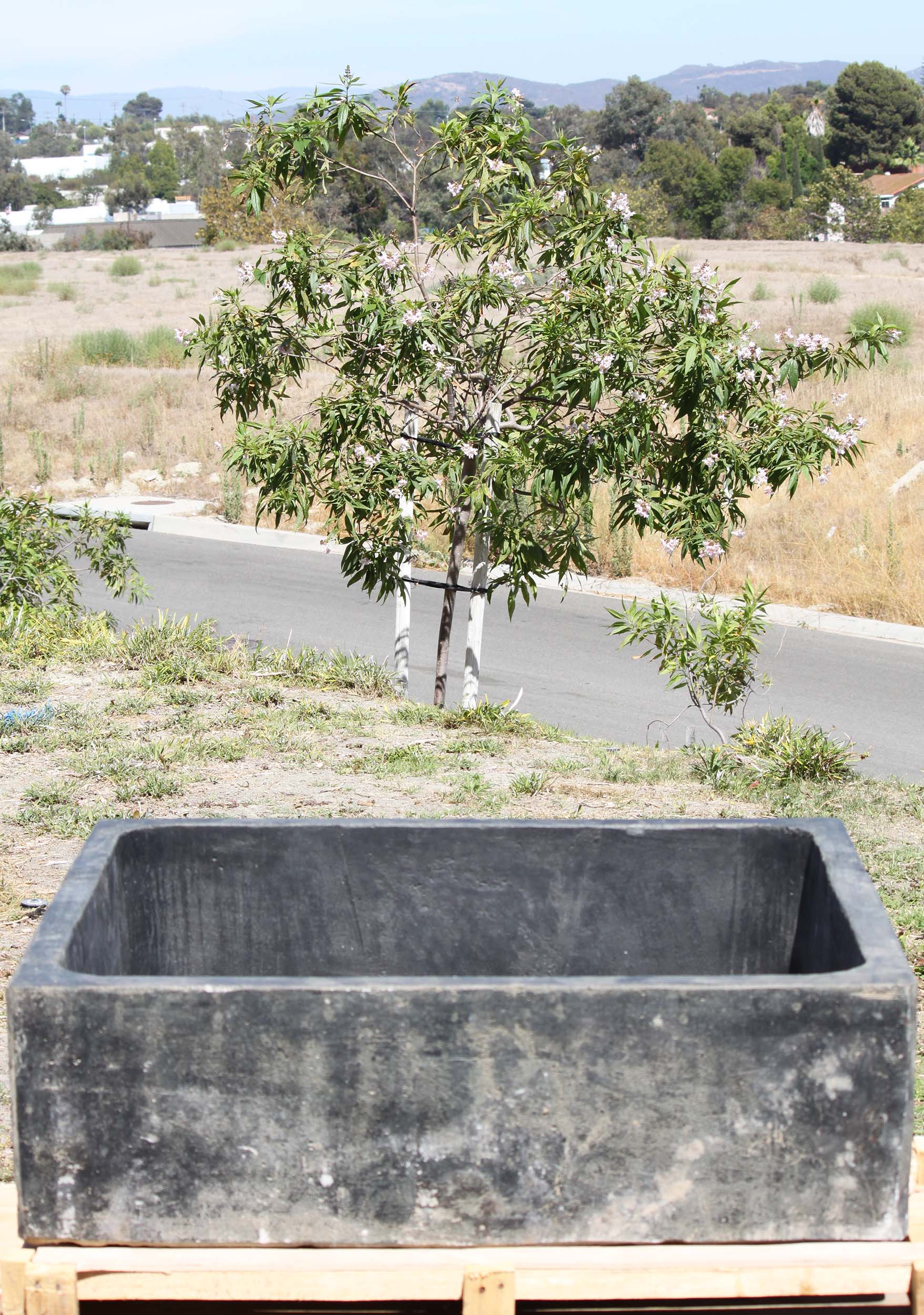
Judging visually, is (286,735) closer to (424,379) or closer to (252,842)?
(424,379)

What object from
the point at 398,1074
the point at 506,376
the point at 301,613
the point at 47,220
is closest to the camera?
the point at 398,1074

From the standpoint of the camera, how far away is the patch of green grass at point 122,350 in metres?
25.5

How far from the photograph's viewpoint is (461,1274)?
231 centimetres

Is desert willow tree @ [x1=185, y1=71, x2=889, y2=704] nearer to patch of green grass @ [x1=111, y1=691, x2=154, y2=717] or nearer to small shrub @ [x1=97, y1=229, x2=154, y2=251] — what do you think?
patch of green grass @ [x1=111, y1=691, x2=154, y2=717]

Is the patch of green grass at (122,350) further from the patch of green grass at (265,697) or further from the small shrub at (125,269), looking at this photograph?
the small shrub at (125,269)

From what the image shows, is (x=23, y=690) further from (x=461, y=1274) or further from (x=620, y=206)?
(x=461, y=1274)

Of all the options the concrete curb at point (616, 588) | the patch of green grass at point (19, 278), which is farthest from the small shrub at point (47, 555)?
the patch of green grass at point (19, 278)

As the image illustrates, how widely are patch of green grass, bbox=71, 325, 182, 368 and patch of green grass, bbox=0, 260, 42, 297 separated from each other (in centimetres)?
1677

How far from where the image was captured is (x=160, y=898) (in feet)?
10.4

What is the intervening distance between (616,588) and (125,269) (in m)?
39.6

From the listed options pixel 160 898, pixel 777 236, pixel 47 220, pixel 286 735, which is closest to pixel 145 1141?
pixel 160 898

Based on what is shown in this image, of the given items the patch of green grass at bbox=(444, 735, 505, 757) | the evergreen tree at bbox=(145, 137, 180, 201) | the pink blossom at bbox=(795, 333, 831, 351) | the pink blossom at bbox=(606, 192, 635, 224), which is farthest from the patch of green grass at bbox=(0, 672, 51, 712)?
the evergreen tree at bbox=(145, 137, 180, 201)

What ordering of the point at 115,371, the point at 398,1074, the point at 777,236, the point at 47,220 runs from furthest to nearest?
the point at 47,220, the point at 777,236, the point at 115,371, the point at 398,1074

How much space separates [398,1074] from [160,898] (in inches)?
40.2
